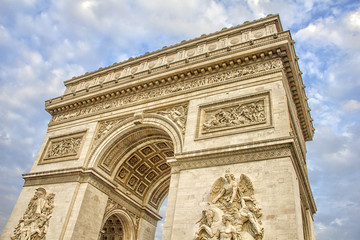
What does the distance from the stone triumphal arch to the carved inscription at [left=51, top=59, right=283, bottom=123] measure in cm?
6

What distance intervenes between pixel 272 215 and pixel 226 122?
13.4ft

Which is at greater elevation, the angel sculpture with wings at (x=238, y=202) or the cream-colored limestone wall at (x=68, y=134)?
the cream-colored limestone wall at (x=68, y=134)

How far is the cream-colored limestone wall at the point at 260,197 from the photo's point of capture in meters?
8.78

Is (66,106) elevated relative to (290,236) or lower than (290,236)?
elevated

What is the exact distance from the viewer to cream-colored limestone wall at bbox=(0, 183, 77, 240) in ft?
41.8

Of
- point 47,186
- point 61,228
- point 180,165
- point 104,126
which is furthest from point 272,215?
point 47,186

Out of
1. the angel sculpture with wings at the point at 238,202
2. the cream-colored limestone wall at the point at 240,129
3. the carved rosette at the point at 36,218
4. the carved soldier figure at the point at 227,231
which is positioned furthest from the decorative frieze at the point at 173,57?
the carved soldier figure at the point at 227,231

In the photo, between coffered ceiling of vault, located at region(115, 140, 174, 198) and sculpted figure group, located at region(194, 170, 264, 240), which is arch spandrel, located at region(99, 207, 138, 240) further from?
sculpted figure group, located at region(194, 170, 264, 240)

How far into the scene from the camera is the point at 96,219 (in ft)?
45.2

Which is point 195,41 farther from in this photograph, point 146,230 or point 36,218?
point 36,218

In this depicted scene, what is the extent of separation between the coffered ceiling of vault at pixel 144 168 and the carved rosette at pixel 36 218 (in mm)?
3431

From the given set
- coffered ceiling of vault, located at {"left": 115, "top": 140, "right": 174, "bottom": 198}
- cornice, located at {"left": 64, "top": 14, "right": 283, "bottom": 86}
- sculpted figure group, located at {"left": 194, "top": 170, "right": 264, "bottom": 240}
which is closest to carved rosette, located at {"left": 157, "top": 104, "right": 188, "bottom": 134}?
coffered ceiling of vault, located at {"left": 115, "top": 140, "right": 174, "bottom": 198}

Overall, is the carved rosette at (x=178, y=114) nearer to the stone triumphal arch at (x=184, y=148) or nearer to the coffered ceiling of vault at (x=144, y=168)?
the stone triumphal arch at (x=184, y=148)

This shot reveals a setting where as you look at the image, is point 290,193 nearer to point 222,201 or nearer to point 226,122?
point 222,201
